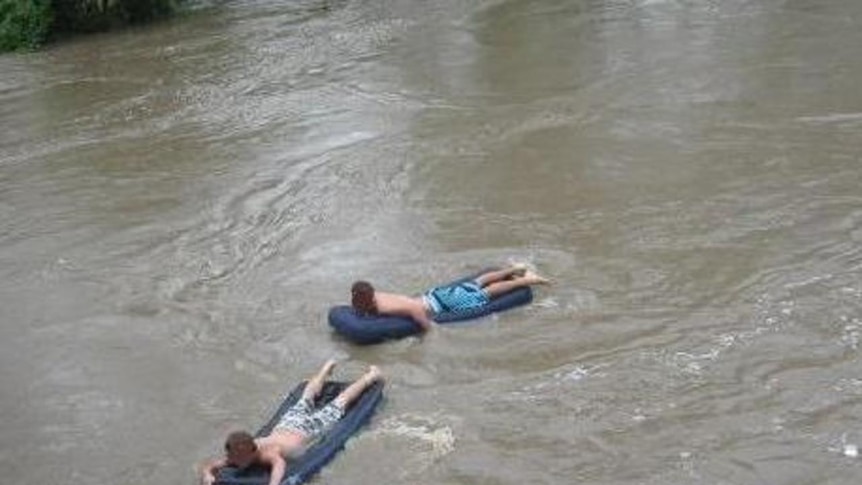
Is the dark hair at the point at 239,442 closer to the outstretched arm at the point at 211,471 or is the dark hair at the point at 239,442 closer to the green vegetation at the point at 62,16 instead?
the outstretched arm at the point at 211,471

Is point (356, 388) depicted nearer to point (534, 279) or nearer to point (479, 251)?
point (534, 279)

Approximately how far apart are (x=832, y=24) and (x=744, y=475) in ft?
44.9

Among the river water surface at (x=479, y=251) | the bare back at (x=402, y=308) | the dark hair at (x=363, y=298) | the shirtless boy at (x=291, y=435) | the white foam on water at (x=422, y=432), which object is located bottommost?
the white foam on water at (x=422, y=432)

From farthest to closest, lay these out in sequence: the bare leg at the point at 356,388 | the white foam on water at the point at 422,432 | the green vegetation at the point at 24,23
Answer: the green vegetation at the point at 24,23
the bare leg at the point at 356,388
the white foam on water at the point at 422,432

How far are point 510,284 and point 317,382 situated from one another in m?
2.10

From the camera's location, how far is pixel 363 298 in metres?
9.36

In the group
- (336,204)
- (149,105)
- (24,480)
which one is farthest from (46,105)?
(24,480)

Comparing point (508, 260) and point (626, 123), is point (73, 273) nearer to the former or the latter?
point (508, 260)

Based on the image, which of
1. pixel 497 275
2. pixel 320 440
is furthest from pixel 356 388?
pixel 497 275

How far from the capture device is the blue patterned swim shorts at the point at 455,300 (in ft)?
31.6

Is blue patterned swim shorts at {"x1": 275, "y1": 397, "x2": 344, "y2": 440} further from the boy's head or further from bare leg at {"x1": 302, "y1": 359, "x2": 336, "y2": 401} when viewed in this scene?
the boy's head

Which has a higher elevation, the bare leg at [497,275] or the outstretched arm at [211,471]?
the bare leg at [497,275]

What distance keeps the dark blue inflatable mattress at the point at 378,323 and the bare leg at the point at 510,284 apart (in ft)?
0.29

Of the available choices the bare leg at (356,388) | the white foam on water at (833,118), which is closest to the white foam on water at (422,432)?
the bare leg at (356,388)
